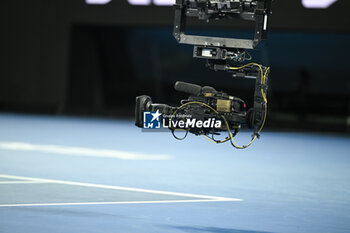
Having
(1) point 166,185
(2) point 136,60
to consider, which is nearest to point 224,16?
(1) point 166,185

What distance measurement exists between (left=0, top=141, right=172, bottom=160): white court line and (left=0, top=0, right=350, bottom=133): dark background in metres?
8.57

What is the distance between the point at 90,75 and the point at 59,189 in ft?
55.0

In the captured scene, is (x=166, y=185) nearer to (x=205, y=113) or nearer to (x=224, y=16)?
(x=205, y=113)

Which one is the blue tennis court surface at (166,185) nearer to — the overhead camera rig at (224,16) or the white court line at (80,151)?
the white court line at (80,151)

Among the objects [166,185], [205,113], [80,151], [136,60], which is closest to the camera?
[205,113]

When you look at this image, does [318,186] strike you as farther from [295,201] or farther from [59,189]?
[59,189]

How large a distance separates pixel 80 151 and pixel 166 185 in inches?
163

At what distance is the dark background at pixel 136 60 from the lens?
21844mm

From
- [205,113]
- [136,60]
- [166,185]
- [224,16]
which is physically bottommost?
[166,185]

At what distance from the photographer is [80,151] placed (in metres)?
13.4

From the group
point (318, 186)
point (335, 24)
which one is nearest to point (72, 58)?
point (335, 24)

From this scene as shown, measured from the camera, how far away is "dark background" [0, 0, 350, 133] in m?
21.8

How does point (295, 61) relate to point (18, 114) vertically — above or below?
above

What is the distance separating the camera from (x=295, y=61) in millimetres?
28281
